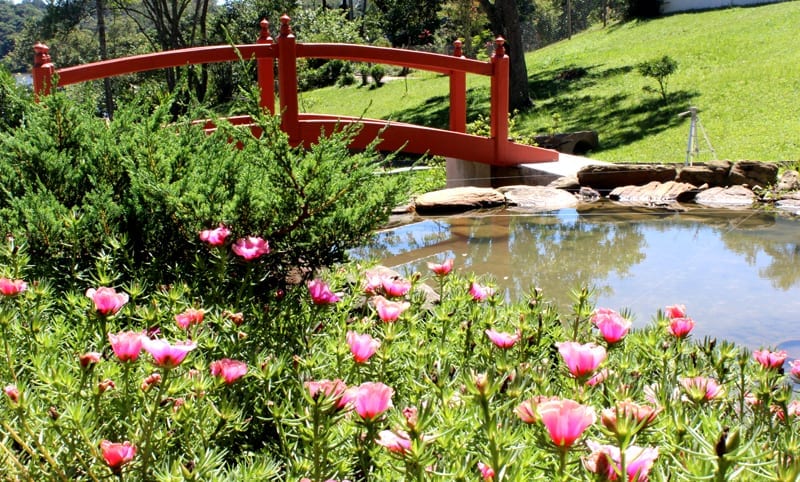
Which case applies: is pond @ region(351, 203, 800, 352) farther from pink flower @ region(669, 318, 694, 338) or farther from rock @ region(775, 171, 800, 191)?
pink flower @ region(669, 318, 694, 338)

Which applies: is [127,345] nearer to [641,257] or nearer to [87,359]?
[87,359]

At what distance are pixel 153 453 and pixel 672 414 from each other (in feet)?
3.78

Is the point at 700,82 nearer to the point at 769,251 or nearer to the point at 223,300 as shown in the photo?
the point at 769,251

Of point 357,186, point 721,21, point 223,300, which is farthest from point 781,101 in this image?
point 223,300

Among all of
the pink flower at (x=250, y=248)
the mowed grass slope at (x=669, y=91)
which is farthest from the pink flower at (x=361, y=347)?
the mowed grass slope at (x=669, y=91)

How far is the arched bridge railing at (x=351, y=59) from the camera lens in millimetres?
7547

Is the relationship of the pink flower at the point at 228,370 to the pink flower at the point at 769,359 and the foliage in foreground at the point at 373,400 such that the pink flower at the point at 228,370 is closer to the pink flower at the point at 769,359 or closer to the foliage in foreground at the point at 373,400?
the foliage in foreground at the point at 373,400

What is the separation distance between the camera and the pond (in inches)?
190

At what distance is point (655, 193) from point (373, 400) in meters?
9.04

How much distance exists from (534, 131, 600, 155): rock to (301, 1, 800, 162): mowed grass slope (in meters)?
0.33

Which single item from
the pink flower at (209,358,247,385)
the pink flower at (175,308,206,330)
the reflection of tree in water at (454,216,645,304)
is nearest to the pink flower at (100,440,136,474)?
the pink flower at (209,358,247,385)

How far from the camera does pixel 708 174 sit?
9.67 meters

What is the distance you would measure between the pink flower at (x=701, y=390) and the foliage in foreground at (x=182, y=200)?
5.95 feet

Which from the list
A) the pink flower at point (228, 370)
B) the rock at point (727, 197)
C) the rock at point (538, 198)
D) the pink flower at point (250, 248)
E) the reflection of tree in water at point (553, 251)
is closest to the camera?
the pink flower at point (228, 370)
